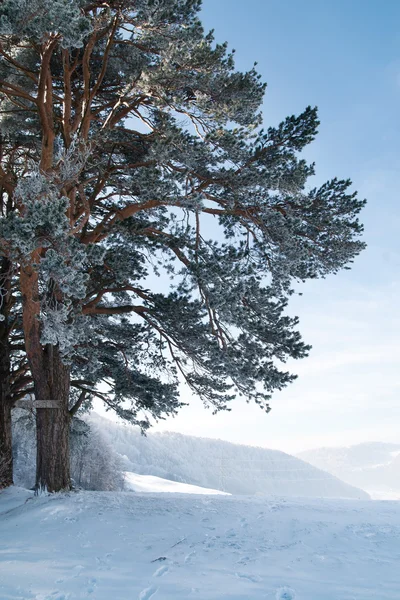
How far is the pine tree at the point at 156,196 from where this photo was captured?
8023mm

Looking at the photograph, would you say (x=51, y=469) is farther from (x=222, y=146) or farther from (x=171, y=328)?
(x=222, y=146)

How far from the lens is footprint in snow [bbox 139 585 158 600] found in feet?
13.4

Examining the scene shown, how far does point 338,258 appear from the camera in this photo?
9.99 m

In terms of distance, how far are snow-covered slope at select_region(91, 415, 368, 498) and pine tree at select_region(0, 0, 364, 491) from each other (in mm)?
50540

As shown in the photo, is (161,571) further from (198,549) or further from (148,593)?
(198,549)

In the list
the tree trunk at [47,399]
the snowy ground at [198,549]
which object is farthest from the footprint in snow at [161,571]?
the tree trunk at [47,399]

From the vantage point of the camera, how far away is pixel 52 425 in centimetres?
955

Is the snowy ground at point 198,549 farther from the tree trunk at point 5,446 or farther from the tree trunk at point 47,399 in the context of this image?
the tree trunk at point 5,446

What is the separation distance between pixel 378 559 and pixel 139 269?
8112 mm

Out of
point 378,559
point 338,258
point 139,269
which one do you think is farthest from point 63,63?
point 378,559

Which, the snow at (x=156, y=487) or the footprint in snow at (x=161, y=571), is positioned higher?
the footprint in snow at (x=161, y=571)

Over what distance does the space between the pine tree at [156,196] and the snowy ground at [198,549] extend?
229 cm

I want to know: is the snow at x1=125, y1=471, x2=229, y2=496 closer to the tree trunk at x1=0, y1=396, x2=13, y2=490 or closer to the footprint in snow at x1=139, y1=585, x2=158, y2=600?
the tree trunk at x1=0, y1=396, x2=13, y2=490

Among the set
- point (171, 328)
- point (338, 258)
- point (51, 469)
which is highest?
point (338, 258)
